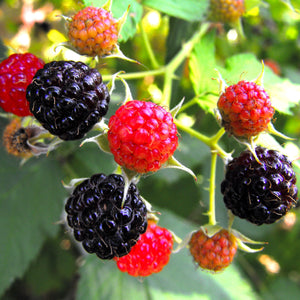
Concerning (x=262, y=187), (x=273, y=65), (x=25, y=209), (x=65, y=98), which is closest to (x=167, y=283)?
(x=25, y=209)

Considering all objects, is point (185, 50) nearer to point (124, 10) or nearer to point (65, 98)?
point (124, 10)

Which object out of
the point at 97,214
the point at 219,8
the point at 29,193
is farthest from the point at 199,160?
the point at 97,214

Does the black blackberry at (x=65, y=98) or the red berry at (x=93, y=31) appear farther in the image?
the red berry at (x=93, y=31)

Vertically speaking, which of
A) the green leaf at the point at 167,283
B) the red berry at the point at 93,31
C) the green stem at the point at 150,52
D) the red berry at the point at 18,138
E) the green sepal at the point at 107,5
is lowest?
the green leaf at the point at 167,283

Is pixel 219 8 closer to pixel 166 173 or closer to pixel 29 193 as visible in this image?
pixel 166 173

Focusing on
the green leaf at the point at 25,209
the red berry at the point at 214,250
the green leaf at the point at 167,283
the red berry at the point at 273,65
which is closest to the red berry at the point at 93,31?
the red berry at the point at 214,250

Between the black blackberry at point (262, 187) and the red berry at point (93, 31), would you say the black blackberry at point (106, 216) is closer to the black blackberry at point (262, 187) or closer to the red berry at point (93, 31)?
the black blackberry at point (262, 187)

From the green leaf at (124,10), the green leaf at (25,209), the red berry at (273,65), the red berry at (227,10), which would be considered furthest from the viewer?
the red berry at (273,65)
